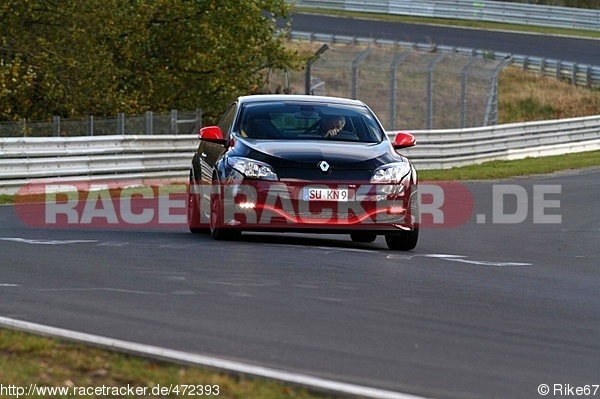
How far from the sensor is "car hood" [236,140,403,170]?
39.7 ft

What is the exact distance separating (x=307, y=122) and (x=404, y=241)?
1.55 metres

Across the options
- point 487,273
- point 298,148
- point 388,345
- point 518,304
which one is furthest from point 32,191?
point 388,345

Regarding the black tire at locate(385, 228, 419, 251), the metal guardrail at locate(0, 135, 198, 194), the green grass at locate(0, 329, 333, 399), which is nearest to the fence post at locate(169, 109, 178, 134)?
the metal guardrail at locate(0, 135, 198, 194)

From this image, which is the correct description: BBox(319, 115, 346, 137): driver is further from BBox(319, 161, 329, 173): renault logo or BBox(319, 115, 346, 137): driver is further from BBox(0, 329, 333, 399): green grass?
BBox(0, 329, 333, 399): green grass

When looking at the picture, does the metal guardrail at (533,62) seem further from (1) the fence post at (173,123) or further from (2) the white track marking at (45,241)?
(2) the white track marking at (45,241)

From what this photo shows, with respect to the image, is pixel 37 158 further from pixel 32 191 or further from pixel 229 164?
pixel 229 164

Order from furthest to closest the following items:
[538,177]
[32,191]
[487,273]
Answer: [538,177] → [32,191] → [487,273]

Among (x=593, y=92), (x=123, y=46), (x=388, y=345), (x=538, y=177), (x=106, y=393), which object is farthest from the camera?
(x=593, y=92)

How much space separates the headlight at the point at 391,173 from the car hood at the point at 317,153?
0.19 feet

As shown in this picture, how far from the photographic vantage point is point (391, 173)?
12297 millimetres

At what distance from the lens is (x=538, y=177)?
2819 centimetres

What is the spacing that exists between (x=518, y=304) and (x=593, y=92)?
1490 inches

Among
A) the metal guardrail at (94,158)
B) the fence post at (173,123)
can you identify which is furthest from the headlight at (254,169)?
the fence post at (173,123)

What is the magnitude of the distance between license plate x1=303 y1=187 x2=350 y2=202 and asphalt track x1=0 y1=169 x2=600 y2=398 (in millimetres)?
480
